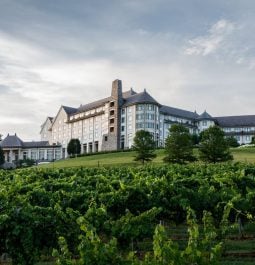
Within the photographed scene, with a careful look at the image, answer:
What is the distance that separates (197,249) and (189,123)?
138 meters

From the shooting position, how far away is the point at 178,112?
455ft

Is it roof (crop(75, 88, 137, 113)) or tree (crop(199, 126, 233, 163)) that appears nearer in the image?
tree (crop(199, 126, 233, 163))

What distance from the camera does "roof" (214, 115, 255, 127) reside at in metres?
154

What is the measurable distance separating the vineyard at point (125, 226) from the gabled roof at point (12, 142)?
125 metres

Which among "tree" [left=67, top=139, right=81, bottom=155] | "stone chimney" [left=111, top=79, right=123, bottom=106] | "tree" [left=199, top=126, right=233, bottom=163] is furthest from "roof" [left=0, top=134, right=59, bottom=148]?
"tree" [left=199, top=126, right=233, bottom=163]

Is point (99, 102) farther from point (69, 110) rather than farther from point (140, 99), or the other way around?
point (140, 99)

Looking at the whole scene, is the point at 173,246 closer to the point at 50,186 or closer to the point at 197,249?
the point at 197,249

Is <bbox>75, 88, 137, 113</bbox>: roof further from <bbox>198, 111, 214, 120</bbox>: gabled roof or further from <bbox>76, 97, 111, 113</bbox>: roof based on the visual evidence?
<bbox>198, 111, 214, 120</bbox>: gabled roof

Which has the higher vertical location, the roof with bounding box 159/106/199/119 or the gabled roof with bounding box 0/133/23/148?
the roof with bounding box 159/106/199/119

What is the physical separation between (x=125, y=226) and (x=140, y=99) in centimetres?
10426

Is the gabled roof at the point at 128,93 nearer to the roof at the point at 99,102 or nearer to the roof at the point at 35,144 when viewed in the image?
the roof at the point at 99,102

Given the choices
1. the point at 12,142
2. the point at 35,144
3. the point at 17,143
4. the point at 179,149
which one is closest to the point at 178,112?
the point at 35,144

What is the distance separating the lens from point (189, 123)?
473ft

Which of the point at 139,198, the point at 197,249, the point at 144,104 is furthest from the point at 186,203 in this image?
the point at 144,104
